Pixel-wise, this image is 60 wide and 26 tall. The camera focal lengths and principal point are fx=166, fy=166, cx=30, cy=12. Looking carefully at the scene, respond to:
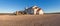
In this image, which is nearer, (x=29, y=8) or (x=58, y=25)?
(x=58, y=25)

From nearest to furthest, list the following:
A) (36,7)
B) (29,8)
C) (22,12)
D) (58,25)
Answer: (58,25) < (36,7) < (29,8) < (22,12)

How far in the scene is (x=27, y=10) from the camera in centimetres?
761

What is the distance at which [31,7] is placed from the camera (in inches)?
279

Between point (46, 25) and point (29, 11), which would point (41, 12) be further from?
point (46, 25)

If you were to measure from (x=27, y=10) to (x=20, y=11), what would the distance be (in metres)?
0.36

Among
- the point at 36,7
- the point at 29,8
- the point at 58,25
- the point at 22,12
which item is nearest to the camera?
the point at 58,25

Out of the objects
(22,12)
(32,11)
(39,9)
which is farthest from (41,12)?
(22,12)

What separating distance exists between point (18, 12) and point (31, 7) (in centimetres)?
87

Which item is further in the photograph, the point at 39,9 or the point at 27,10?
the point at 27,10

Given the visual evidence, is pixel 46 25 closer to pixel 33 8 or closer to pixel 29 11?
pixel 33 8

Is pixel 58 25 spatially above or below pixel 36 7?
below

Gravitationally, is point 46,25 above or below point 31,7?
below

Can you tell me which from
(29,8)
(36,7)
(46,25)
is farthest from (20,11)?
(46,25)

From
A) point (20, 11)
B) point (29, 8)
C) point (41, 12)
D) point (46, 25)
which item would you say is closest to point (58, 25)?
point (46, 25)
